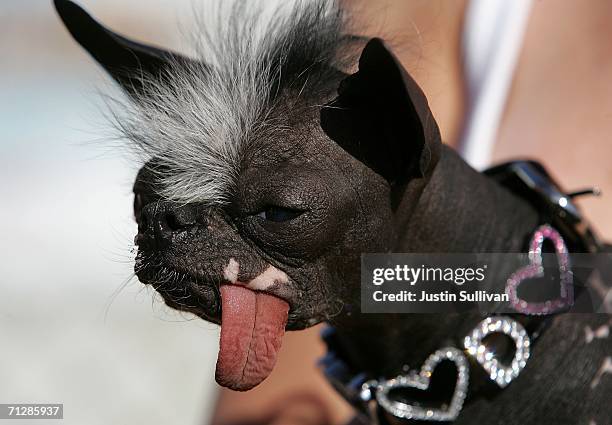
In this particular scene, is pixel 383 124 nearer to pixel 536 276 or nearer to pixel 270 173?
pixel 270 173

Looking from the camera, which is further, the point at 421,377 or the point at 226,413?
the point at 226,413

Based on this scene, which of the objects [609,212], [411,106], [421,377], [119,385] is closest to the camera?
[411,106]

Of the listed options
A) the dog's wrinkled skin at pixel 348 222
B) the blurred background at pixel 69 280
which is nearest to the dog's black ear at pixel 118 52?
the dog's wrinkled skin at pixel 348 222

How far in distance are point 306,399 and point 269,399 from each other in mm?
66

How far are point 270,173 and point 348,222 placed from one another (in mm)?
96

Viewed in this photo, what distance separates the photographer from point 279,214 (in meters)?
0.74

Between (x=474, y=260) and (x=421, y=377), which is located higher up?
(x=474, y=260)

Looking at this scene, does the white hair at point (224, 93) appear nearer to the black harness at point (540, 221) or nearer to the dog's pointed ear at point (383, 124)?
the dog's pointed ear at point (383, 124)

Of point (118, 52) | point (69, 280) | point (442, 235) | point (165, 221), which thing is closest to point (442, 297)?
point (442, 235)

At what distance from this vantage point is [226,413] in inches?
57.2

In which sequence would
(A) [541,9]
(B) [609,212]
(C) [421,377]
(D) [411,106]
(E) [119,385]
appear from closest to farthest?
1. (D) [411,106]
2. (C) [421,377]
3. (B) [609,212]
4. (A) [541,9]
5. (E) [119,385]

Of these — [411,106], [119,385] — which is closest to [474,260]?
[411,106]

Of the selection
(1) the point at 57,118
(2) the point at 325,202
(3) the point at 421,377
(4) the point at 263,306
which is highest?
(2) the point at 325,202

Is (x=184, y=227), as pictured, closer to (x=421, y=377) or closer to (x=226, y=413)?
(x=421, y=377)
